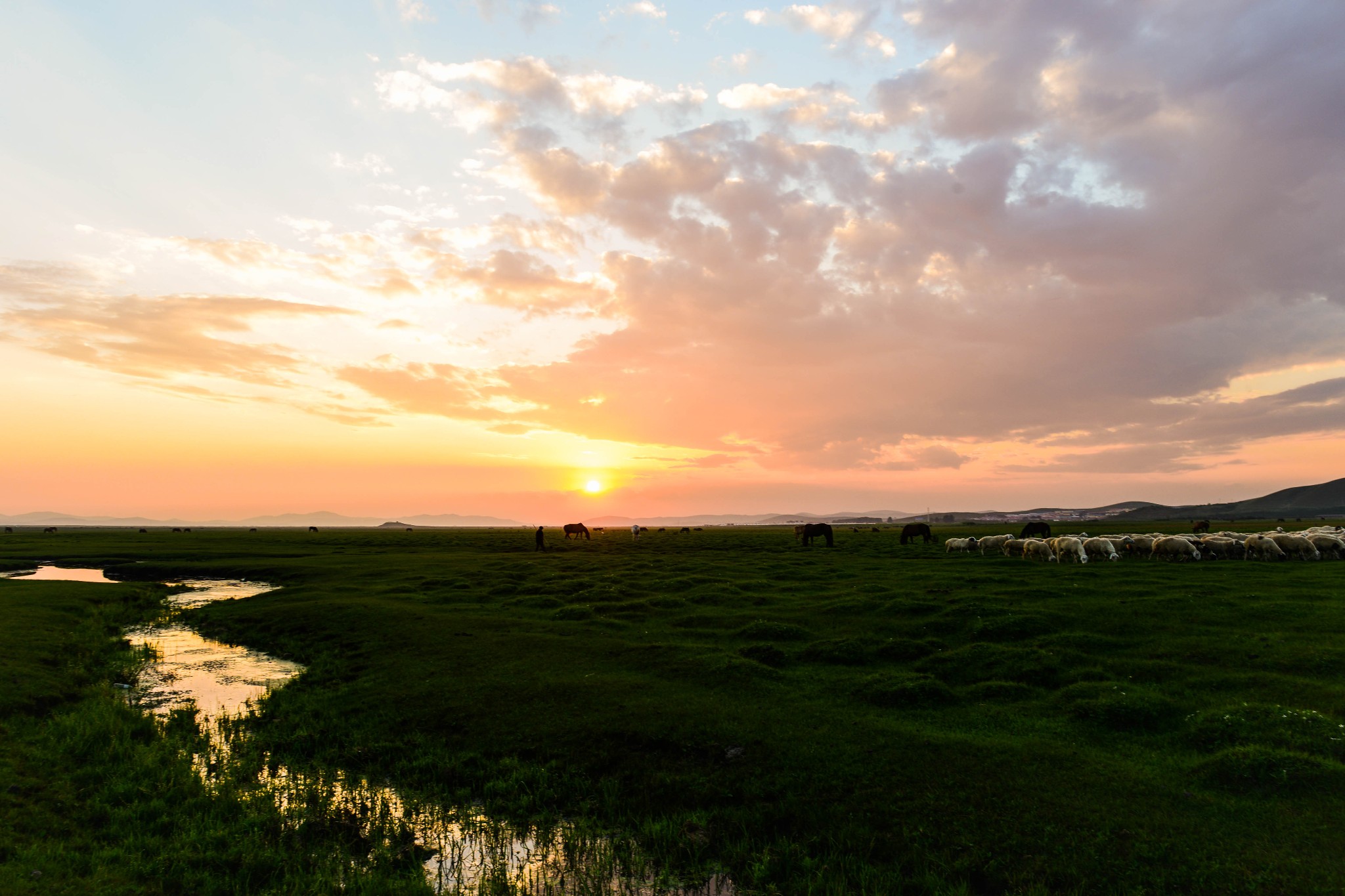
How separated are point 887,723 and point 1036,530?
7066 cm

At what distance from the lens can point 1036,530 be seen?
237 ft

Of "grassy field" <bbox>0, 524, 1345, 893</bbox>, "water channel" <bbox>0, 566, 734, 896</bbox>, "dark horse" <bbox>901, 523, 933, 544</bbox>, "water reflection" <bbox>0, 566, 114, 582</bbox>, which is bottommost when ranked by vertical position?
"water reflection" <bbox>0, 566, 114, 582</bbox>

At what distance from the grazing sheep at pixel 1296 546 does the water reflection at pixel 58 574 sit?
90915 mm

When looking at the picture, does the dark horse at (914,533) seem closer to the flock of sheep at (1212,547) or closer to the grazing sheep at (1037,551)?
the grazing sheep at (1037,551)

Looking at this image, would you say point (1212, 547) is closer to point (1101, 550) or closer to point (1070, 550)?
point (1101, 550)

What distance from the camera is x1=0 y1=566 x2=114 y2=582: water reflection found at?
49188 mm

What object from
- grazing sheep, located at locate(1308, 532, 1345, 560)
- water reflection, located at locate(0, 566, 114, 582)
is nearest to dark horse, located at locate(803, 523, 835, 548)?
grazing sheep, located at locate(1308, 532, 1345, 560)

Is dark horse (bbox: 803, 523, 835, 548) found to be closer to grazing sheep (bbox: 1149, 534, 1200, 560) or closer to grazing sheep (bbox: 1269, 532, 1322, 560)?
grazing sheep (bbox: 1149, 534, 1200, 560)

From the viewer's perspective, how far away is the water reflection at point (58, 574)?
49.2 meters

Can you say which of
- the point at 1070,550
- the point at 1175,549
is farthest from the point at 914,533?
the point at 1175,549

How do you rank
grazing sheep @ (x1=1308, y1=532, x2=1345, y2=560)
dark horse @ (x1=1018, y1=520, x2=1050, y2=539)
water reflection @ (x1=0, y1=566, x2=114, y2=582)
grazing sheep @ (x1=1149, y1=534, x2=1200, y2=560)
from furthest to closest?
dark horse @ (x1=1018, y1=520, x2=1050, y2=539) → water reflection @ (x1=0, y1=566, x2=114, y2=582) → grazing sheep @ (x1=1149, y1=534, x2=1200, y2=560) → grazing sheep @ (x1=1308, y1=532, x2=1345, y2=560)

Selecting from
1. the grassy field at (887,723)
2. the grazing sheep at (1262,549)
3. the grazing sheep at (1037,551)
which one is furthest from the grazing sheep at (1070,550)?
the grassy field at (887,723)

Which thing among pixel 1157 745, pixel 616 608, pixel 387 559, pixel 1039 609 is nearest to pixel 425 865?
pixel 1157 745

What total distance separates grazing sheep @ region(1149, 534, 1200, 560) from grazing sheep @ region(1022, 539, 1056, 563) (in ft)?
21.5
